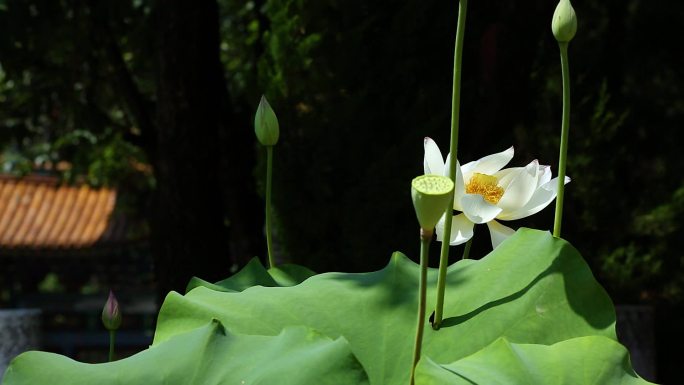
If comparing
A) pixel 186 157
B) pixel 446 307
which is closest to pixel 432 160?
pixel 446 307

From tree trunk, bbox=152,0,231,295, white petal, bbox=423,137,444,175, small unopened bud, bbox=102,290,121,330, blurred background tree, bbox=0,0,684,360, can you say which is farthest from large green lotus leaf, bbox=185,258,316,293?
tree trunk, bbox=152,0,231,295

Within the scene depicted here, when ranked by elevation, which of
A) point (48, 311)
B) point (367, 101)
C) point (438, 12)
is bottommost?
point (48, 311)

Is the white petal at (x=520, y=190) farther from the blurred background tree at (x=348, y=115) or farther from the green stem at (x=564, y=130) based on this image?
the blurred background tree at (x=348, y=115)

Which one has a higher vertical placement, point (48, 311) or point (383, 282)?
point (383, 282)

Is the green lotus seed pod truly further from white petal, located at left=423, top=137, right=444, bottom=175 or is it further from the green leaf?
the green leaf

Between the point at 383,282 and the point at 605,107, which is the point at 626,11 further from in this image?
the point at 383,282

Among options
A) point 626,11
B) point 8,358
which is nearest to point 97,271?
point 626,11

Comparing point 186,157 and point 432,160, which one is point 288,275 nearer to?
point 432,160
